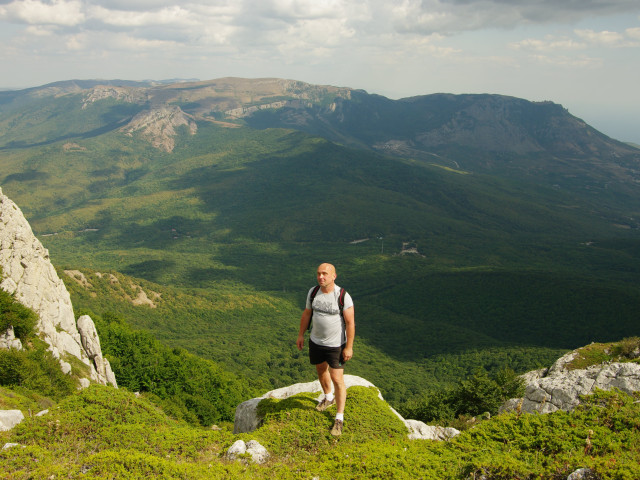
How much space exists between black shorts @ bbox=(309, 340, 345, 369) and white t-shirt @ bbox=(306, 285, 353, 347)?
0.17m

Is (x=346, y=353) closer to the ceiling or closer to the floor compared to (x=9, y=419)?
closer to the ceiling

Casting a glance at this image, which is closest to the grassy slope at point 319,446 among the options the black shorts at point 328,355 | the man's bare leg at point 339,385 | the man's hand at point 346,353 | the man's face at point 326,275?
the man's bare leg at point 339,385

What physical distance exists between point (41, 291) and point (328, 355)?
120 ft

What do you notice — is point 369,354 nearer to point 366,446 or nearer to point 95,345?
point 95,345

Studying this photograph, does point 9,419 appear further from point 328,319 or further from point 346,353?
point 346,353

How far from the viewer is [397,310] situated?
5305 inches

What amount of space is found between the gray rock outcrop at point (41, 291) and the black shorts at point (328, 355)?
94.3 feet

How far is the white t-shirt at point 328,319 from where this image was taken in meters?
13.1

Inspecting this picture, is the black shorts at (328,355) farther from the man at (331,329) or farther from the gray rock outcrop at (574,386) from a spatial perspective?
the gray rock outcrop at (574,386)

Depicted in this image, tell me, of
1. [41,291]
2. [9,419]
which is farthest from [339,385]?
[41,291]

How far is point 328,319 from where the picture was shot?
43.1ft

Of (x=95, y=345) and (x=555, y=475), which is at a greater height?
(x=555, y=475)

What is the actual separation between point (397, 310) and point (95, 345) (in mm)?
107448

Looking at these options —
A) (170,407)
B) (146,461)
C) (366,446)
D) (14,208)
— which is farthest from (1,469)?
(14,208)
